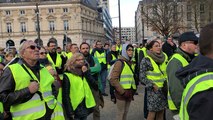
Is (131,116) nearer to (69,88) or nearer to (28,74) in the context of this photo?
(69,88)

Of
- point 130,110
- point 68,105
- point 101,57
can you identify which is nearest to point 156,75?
point 68,105

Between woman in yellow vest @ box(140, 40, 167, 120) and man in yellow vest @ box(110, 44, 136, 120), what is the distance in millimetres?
539

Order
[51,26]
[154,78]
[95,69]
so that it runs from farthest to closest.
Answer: [51,26] → [95,69] → [154,78]

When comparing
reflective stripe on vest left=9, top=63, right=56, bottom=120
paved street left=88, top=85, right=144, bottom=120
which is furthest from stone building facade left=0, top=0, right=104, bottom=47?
reflective stripe on vest left=9, top=63, right=56, bottom=120

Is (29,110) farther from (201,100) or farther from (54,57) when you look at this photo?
(54,57)

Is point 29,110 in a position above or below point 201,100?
below

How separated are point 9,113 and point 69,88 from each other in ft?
4.33

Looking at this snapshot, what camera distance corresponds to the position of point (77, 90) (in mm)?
5227

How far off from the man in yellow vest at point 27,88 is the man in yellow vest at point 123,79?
221 cm

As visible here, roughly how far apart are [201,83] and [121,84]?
4328 millimetres

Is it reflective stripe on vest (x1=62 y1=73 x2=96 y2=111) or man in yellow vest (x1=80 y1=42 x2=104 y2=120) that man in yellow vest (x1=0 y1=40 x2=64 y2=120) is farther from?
man in yellow vest (x1=80 y1=42 x2=104 y2=120)

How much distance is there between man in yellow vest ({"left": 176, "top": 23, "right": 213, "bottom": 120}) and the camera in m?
1.95

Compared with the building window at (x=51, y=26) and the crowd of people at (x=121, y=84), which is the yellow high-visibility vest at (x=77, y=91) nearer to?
the crowd of people at (x=121, y=84)

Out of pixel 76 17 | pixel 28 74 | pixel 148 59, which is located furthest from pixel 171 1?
pixel 76 17
